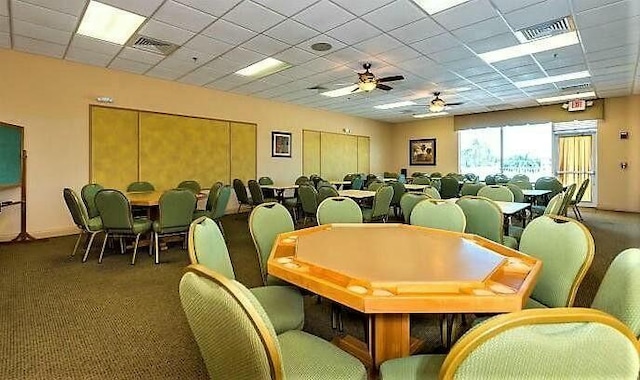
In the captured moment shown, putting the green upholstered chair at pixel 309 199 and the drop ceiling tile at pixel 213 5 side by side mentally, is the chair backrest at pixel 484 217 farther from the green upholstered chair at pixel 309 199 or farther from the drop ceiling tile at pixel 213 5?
the drop ceiling tile at pixel 213 5

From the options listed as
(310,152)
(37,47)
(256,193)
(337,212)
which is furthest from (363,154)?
(337,212)

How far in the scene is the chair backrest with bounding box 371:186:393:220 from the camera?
5583 millimetres

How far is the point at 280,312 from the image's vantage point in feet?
6.07

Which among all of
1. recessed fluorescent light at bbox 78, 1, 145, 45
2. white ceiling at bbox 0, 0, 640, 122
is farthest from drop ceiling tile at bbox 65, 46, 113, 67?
recessed fluorescent light at bbox 78, 1, 145, 45

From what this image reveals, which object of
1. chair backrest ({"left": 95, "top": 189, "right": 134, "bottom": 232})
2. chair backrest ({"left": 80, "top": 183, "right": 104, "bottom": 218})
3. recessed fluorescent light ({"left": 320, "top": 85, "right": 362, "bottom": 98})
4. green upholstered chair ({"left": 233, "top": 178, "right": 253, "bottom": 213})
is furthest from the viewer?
recessed fluorescent light ({"left": 320, "top": 85, "right": 362, "bottom": 98})

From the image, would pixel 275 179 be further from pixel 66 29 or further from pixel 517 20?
pixel 517 20

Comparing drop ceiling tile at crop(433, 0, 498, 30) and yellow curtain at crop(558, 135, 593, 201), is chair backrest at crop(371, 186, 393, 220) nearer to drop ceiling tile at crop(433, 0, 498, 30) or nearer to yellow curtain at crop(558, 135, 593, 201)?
drop ceiling tile at crop(433, 0, 498, 30)

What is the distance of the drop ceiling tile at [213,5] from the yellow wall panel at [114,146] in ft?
12.2

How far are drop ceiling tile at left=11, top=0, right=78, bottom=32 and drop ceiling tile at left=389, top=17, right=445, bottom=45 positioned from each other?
13.7 ft

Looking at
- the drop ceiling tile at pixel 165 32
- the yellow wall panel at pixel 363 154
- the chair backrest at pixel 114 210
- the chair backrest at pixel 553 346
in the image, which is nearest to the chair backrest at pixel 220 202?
the chair backrest at pixel 114 210

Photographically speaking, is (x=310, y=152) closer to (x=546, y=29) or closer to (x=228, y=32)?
(x=228, y=32)

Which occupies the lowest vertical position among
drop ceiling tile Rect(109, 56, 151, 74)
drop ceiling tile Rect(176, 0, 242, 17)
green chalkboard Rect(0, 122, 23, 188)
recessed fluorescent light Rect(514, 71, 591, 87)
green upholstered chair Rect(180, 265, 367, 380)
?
green upholstered chair Rect(180, 265, 367, 380)

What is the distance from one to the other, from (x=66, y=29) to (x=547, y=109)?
11343 millimetres

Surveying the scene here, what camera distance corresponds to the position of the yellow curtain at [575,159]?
9922 mm
